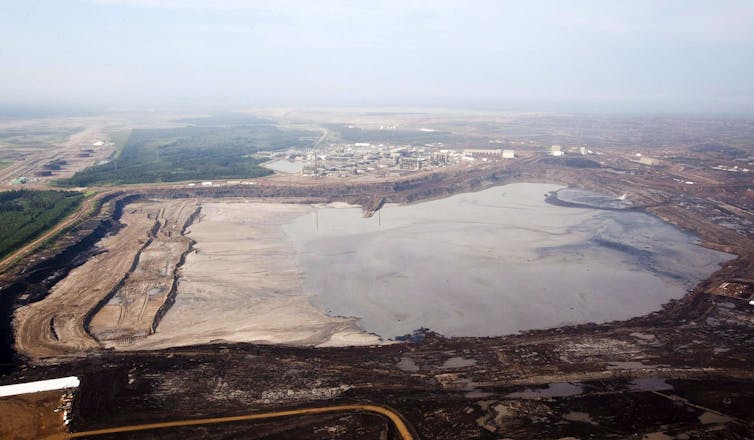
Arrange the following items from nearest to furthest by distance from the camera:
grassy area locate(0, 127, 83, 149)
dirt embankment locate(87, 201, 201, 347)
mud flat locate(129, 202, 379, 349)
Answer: mud flat locate(129, 202, 379, 349) < dirt embankment locate(87, 201, 201, 347) < grassy area locate(0, 127, 83, 149)

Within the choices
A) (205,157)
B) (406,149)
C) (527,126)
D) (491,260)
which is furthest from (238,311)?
(527,126)

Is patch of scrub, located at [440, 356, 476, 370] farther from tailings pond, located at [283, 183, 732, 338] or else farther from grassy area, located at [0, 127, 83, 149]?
grassy area, located at [0, 127, 83, 149]

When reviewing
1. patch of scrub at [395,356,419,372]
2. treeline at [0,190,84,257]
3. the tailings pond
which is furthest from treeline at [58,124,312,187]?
patch of scrub at [395,356,419,372]

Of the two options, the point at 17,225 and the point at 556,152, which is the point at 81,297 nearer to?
the point at 17,225

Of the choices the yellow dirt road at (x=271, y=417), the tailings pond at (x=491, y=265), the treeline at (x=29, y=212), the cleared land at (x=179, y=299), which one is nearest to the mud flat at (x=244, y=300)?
the cleared land at (x=179, y=299)

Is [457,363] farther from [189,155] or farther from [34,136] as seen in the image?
[34,136]
